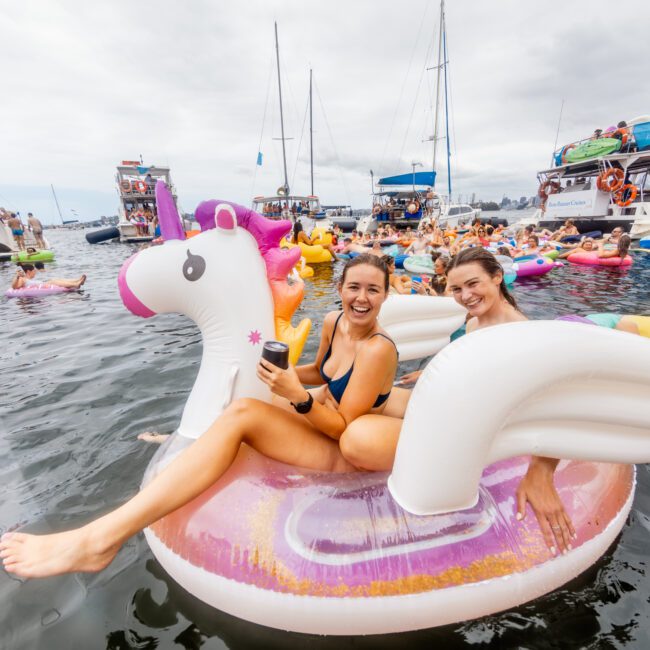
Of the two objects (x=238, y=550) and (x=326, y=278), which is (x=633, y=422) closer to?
(x=238, y=550)

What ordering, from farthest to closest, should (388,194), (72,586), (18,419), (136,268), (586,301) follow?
(388,194) < (586,301) < (18,419) < (136,268) < (72,586)

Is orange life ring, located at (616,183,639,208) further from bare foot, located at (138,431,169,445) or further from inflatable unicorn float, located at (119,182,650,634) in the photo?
bare foot, located at (138,431,169,445)

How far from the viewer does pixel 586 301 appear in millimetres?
7172

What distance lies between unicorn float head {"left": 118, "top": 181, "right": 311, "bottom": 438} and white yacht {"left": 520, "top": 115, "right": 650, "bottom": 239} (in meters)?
17.9

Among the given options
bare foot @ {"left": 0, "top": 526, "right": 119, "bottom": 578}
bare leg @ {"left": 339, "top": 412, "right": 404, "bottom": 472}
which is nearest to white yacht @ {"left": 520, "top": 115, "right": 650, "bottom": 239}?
bare leg @ {"left": 339, "top": 412, "right": 404, "bottom": 472}

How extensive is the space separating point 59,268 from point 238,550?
48.9 ft

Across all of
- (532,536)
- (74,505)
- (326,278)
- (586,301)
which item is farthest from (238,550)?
(326,278)

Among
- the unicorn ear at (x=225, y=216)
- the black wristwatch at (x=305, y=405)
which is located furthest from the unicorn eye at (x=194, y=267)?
the black wristwatch at (x=305, y=405)

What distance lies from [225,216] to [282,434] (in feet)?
3.69

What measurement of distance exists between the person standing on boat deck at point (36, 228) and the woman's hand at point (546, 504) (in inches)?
758

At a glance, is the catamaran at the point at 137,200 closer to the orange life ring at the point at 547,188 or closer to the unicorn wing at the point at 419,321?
the orange life ring at the point at 547,188

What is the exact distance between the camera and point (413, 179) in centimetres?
2267

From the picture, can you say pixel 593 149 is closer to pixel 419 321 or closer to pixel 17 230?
pixel 419 321

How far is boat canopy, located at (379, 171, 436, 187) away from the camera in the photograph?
22369 millimetres
